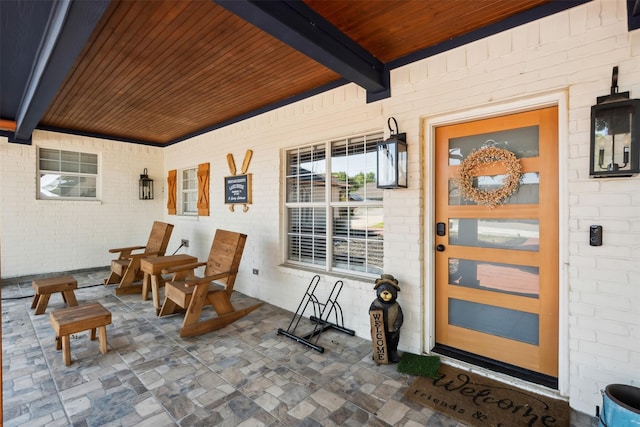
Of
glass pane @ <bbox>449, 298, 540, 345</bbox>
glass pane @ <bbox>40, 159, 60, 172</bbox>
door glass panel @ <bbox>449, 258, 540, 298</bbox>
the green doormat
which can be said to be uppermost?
glass pane @ <bbox>40, 159, 60, 172</bbox>

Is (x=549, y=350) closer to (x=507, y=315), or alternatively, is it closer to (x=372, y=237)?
(x=507, y=315)

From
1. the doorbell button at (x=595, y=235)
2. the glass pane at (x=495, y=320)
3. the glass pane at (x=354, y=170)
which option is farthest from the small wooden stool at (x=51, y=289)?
the doorbell button at (x=595, y=235)

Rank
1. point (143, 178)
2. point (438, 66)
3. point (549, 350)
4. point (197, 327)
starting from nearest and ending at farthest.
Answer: point (549, 350)
point (438, 66)
point (197, 327)
point (143, 178)

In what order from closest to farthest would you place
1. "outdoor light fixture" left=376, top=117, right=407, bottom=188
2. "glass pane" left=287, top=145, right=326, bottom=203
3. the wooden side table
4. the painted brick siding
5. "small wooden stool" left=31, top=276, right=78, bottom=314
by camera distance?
1. "outdoor light fixture" left=376, top=117, right=407, bottom=188
2. "small wooden stool" left=31, top=276, right=78, bottom=314
3. "glass pane" left=287, top=145, right=326, bottom=203
4. the wooden side table
5. the painted brick siding

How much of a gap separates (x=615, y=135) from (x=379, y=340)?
7.46ft

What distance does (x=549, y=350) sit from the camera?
7.97 feet

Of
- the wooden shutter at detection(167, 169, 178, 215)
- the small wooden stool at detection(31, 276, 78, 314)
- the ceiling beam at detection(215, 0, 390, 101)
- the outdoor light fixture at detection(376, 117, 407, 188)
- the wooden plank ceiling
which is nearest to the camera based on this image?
the ceiling beam at detection(215, 0, 390, 101)

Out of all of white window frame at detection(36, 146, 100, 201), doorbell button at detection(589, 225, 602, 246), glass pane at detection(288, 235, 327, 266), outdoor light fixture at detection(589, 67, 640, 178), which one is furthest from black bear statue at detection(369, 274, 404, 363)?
white window frame at detection(36, 146, 100, 201)

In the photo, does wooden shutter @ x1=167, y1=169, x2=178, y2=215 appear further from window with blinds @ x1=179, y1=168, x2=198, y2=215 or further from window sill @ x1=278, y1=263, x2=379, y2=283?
window sill @ x1=278, y1=263, x2=379, y2=283

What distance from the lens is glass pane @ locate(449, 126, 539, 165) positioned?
251 centimetres

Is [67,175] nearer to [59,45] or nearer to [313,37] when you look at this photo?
[59,45]

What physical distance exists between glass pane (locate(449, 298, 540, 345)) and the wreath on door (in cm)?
91

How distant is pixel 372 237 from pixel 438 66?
177 cm

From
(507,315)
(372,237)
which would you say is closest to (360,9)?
(372,237)
